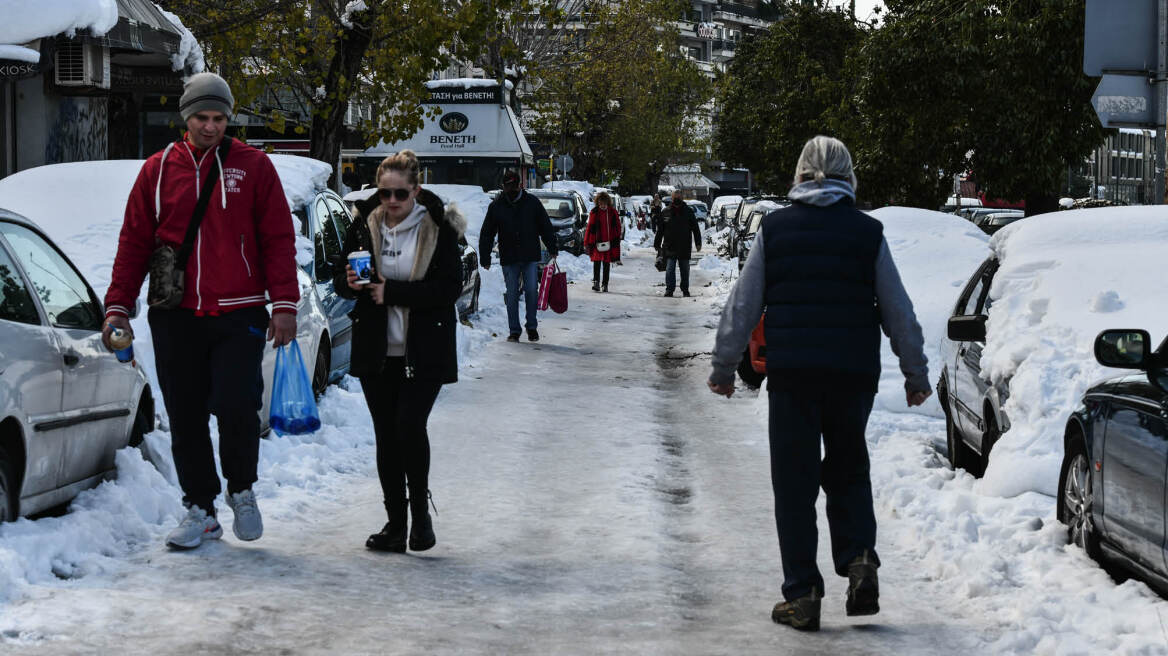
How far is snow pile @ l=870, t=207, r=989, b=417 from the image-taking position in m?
12.3

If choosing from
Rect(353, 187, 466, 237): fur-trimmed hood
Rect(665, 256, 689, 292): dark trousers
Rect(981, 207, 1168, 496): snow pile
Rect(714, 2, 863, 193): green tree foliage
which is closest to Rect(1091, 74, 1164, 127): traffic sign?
Rect(981, 207, 1168, 496): snow pile

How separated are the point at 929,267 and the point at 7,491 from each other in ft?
37.3

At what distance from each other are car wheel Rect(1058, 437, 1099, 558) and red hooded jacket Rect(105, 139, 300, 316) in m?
3.38

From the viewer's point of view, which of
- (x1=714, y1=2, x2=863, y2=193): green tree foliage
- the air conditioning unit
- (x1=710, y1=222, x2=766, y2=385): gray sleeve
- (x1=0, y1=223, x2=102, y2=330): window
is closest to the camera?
(x1=710, y1=222, x2=766, y2=385): gray sleeve

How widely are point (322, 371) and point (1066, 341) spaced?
5271 mm

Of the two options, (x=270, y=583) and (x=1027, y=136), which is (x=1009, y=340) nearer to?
(x=270, y=583)

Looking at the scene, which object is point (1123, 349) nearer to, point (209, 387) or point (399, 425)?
point (399, 425)

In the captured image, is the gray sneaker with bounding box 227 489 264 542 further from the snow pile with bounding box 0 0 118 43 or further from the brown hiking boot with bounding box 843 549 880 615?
the snow pile with bounding box 0 0 118 43

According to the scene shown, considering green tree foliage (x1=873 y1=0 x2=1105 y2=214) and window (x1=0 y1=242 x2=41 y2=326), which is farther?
green tree foliage (x1=873 y1=0 x2=1105 y2=214)

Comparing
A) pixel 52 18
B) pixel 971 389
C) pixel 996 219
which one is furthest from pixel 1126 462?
pixel 996 219

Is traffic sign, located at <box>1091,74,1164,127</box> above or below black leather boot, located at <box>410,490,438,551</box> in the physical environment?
above

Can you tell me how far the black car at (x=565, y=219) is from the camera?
34125 millimetres

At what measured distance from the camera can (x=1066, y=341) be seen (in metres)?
8.34

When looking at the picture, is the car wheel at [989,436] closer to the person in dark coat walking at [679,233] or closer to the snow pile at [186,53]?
the snow pile at [186,53]
